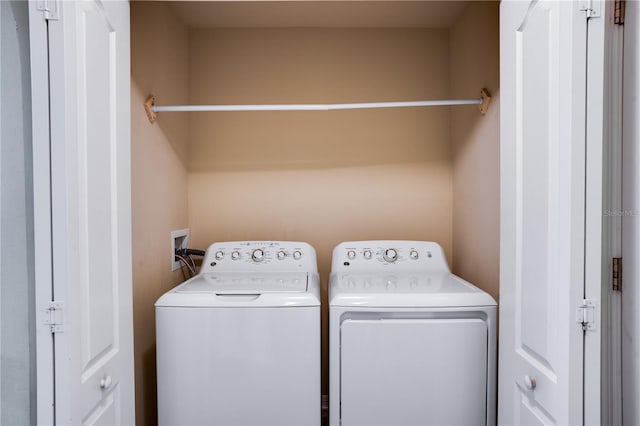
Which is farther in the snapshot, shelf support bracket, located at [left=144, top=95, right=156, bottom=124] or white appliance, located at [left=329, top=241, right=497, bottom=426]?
shelf support bracket, located at [left=144, top=95, right=156, bottom=124]

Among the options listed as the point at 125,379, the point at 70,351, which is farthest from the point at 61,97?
the point at 125,379

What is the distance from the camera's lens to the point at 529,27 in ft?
3.94

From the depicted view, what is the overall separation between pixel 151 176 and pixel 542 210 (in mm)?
1623

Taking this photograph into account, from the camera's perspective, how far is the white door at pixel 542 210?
→ 99cm

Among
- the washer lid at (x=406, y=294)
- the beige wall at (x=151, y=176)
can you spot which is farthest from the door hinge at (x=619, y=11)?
the beige wall at (x=151, y=176)

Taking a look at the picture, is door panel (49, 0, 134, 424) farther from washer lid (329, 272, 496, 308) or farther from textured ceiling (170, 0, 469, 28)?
textured ceiling (170, 0, 469, 28)

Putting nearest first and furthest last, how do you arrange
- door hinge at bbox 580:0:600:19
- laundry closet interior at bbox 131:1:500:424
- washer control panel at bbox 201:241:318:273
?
door hinge at bbox 580:0:600:19 < washer control panel at bbox 201:241:318:273 < laundry closet interior at bbox 131:1:500:424

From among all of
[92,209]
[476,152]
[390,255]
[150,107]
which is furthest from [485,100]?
[92,209]

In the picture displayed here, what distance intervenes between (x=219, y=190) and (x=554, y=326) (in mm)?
1965

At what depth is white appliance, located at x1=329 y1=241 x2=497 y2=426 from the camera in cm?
162

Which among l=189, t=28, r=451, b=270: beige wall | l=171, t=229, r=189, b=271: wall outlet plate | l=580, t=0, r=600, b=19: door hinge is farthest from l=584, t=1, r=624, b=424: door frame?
l=171, t=229, r=189, b=271: wall outlet plate

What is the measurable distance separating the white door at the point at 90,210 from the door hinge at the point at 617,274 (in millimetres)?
1368

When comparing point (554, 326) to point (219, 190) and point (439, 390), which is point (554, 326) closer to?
point (439, 390)

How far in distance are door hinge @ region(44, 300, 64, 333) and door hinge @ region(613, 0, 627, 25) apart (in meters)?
1.56
